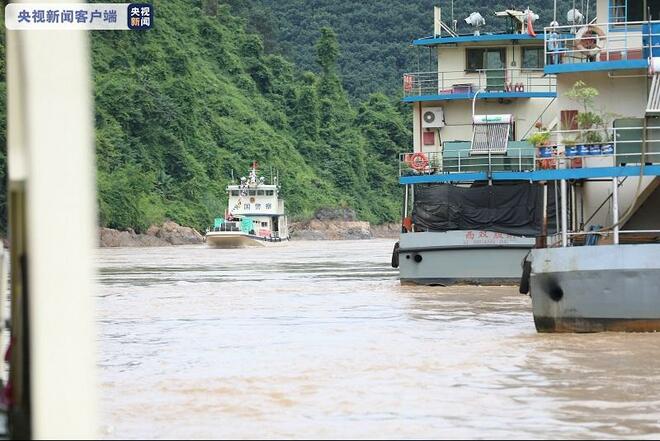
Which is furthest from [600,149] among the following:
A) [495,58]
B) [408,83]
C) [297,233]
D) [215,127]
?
[215,127]

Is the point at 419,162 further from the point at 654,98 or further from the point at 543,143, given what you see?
the point at 654,98

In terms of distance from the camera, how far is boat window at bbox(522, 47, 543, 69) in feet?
115

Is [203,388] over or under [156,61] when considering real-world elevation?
under

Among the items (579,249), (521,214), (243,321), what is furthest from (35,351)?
(521,214)

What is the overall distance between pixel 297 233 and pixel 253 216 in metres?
20.7

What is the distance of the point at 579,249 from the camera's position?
715 inches

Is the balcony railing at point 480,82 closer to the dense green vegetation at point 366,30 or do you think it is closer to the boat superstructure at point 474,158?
the boat superstructure at point 474,158

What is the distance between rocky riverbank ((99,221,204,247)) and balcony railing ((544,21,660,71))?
213 feet

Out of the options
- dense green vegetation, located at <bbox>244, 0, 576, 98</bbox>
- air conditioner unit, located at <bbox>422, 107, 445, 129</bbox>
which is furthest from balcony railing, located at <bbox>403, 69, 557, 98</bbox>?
dense green vegetation, located at <bbox>244, 0, 576, 98</bbox>

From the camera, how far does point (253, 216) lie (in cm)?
8425

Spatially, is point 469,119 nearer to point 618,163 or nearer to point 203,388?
point 618,163

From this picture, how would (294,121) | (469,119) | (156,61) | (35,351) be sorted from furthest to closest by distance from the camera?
1. (294,121)
2. (156,61)
3. (469,119)
4. (35,351)

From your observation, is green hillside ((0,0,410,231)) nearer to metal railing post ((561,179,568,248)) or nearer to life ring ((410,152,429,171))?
life ring ((410,152,429,171))

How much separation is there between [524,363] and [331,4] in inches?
5702
